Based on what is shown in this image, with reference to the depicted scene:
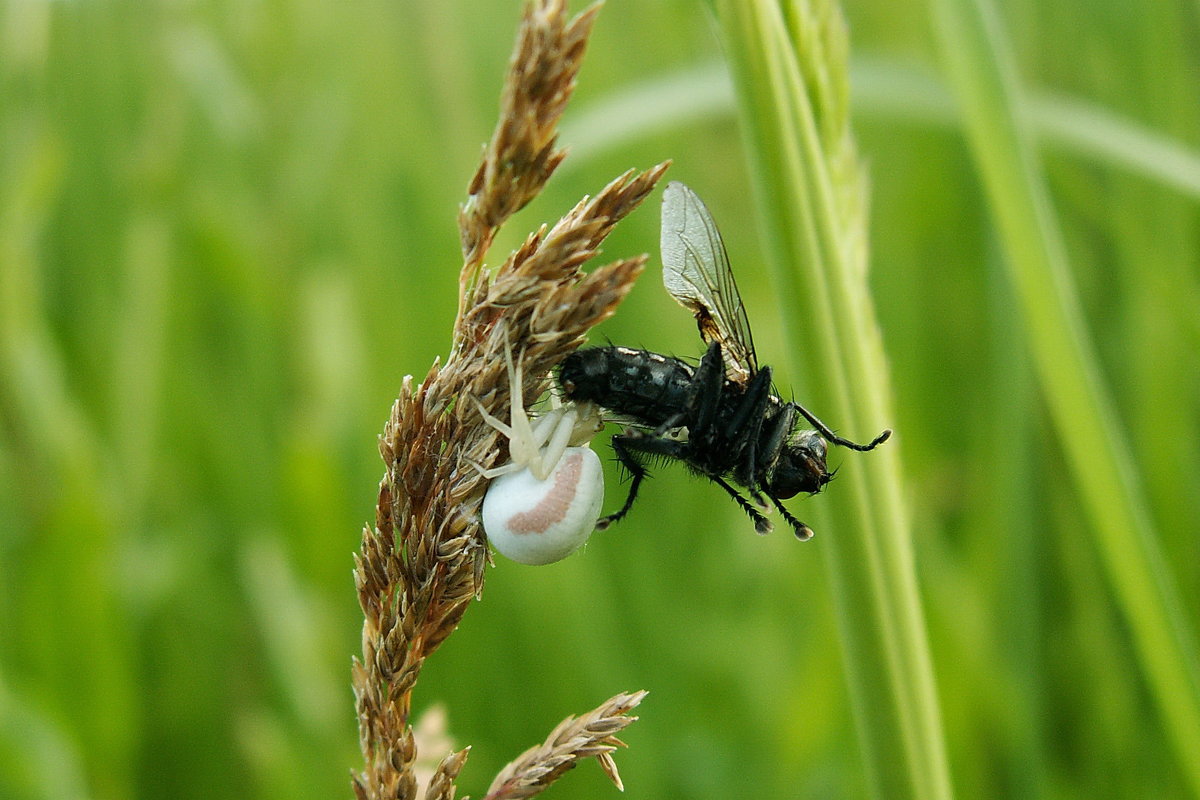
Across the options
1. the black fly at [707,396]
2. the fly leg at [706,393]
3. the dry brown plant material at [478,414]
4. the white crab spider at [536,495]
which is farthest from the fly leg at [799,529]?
the dry brown plant material at [478,414]

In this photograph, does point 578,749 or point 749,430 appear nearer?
point 578,749

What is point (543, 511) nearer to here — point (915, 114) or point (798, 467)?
point (798, 467)

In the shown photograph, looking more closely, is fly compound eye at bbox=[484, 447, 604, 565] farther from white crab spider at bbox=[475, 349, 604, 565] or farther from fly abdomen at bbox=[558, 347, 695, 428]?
fly abdomen at bbox=[558, 347, 695, 428]

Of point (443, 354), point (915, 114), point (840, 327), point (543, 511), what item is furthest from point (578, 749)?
point (443, 354)

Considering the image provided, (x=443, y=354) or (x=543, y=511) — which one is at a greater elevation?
(x=443, y=354)

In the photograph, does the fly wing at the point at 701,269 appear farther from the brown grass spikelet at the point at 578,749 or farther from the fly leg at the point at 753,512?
the brown grass spikelet at the point at 578,749

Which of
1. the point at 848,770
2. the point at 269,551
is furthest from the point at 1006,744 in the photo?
the point at 269,551

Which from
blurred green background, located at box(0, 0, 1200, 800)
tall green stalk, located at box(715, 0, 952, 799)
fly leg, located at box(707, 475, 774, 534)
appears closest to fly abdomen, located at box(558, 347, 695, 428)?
fly leg, located at box(707, 475, 774, 534)
